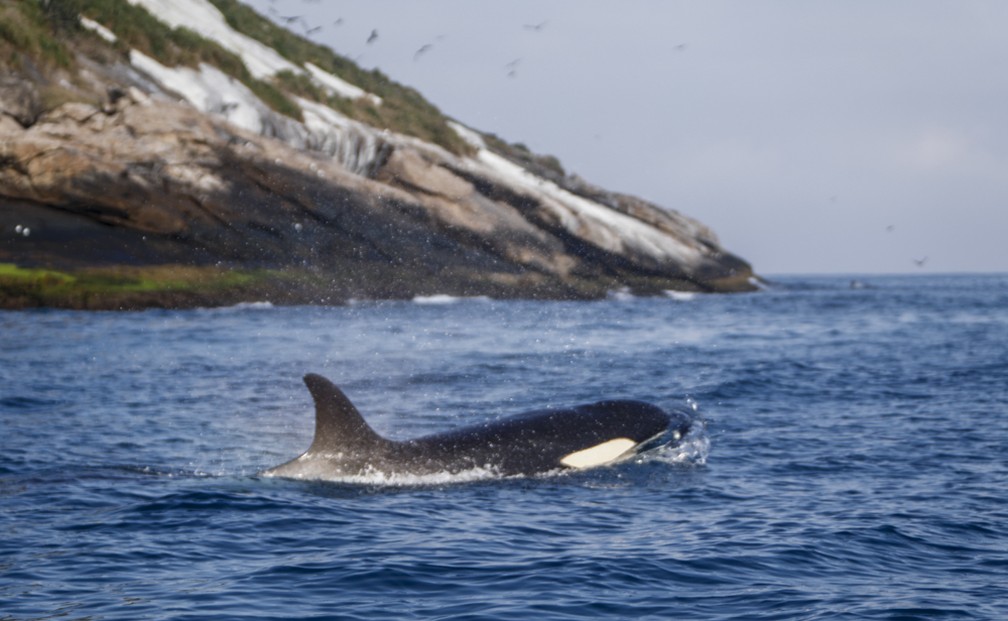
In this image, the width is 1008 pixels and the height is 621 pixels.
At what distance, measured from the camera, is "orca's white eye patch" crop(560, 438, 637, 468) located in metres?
11.6

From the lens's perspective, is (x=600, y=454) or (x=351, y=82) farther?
(x=351, y=82)

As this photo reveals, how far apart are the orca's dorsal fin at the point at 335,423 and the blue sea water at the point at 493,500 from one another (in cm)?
43

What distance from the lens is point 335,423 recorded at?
10.9 metres

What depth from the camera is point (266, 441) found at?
44.1 feet

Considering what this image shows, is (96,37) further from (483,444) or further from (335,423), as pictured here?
(483,444)

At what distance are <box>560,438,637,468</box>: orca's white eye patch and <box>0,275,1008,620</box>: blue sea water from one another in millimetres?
240

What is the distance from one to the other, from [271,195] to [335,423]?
1136 inches

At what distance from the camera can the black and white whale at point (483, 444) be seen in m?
10.9

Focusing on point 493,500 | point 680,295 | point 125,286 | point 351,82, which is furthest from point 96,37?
point 493,500

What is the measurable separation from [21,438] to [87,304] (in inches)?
758

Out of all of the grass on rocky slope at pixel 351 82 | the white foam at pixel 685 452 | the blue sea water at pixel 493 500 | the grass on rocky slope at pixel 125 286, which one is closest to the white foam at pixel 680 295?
the grass on rocky slope at pixel 351 82

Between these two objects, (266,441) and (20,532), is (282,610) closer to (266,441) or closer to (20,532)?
(20,532)

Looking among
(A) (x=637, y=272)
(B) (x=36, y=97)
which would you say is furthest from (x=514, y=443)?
(A) (x=637, y=272)

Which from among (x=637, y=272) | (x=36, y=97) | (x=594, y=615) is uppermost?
(x=36, y=97)
